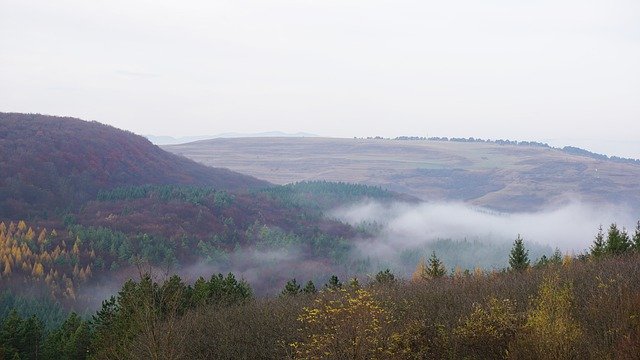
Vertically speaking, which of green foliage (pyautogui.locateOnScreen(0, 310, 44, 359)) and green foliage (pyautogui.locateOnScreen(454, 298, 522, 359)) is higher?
green foliage (pyautogui.locateOnScreen(454, 298, 522, 359))

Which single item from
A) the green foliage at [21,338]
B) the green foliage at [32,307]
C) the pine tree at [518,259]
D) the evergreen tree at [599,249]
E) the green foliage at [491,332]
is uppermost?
the green foliage at [491,332]

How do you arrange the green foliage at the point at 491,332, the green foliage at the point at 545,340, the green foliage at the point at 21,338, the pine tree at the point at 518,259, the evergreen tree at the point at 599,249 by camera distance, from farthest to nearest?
the pine tree at the point at 518,259 < the green foliage at the point at 21,338 < the evergreen tree at the point at 599,249 < the green foliage at the point at 491,332 < the green foliage at the point at 545,340

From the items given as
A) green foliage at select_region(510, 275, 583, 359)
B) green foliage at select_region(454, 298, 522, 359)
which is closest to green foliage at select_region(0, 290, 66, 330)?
green foliage at select_region(454, 298, 522, 359)

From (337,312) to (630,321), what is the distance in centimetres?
1112

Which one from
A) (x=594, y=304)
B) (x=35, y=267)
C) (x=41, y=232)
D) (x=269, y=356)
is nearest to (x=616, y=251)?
(x=594, y=304)

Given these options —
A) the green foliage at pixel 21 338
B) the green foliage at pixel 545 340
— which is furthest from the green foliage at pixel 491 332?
the green foliage at pixel 21 338

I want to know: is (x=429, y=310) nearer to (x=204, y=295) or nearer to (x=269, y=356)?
(x=269, y=356)

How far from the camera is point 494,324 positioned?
22766mm

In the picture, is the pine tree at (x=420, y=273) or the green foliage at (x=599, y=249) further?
the pine tree at (x=420, y=273)

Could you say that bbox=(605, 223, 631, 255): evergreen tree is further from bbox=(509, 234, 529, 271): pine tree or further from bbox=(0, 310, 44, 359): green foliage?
bbox=(0, 310, 44, 359): green foliage

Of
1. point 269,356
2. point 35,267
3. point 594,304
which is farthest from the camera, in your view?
point 35,267

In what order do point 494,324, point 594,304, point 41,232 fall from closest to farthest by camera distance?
point 494,324 → point 594,304 → point 41,232

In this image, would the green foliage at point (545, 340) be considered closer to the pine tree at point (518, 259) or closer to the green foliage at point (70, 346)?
the pine tree at point (518, 259)

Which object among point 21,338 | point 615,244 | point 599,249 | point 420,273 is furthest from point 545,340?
point 420,273
